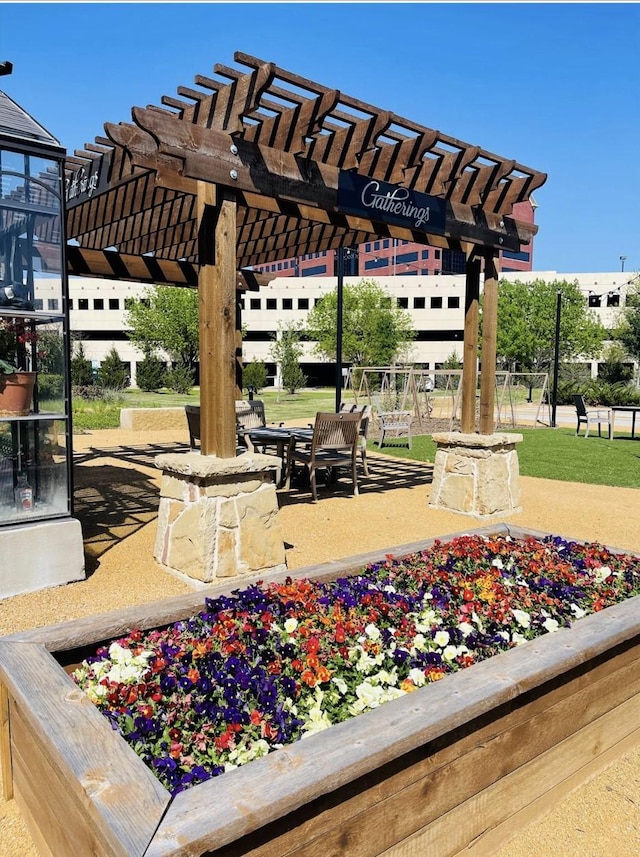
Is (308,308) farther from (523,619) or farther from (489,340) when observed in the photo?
(523,619)

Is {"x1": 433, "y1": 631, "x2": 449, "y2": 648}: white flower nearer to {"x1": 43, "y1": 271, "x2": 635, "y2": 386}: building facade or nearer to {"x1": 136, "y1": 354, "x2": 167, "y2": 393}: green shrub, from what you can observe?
{"x1": 136, "y1": 354, "x2": 167, "y2": 393}: green shrub

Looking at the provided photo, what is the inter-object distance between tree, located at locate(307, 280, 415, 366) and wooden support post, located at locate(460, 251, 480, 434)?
37509 millimetres

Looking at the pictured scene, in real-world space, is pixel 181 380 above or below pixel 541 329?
below

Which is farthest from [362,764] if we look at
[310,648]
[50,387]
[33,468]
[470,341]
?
[470,341]

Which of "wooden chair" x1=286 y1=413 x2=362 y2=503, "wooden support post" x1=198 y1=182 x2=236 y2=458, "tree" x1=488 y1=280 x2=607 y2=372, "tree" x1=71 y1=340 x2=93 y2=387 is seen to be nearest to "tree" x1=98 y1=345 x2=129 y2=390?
"tree" x1=71 y1=340 x2=93 y2=387

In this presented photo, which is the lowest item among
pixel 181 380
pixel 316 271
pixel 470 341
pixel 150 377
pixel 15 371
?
pixel 181 380

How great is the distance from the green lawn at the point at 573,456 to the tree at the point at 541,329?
Answer: 26.9 meters

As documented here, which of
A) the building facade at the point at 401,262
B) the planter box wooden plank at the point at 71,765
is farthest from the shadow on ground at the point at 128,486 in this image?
the building facade at the point at 401,262

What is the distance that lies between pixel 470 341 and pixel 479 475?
60.0 inches

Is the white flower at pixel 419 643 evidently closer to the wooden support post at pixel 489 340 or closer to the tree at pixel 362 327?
the wooden support post at pixel 489 340

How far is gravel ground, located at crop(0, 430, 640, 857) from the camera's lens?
2289 millimetres

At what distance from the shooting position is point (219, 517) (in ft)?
14.7

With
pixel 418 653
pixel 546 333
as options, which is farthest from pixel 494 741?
pixel 546 333

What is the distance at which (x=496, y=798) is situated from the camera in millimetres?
2139
